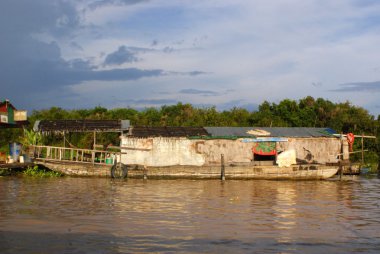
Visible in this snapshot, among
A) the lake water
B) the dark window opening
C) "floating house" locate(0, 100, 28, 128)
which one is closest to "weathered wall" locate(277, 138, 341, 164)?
the dark window opening

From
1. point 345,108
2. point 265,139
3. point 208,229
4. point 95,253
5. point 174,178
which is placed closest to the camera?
point 95,253

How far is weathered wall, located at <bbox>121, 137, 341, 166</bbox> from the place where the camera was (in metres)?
24.0

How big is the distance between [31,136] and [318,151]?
1491cm

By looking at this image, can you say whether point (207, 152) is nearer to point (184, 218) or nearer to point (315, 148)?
point (315, 148)

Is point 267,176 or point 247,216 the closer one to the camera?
point 247,216

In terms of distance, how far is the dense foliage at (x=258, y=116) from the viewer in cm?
3402

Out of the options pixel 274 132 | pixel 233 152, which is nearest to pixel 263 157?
pixel 274 132

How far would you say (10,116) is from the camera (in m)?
22.7

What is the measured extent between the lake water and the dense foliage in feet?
49.0

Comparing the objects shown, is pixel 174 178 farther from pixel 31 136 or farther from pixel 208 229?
pixel 208 229

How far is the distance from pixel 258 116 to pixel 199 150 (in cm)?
1387

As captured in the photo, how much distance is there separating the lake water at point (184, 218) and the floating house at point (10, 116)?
12.5ft

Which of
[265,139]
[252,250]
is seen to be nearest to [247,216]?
[252,250]

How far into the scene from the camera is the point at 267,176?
77.0ft
